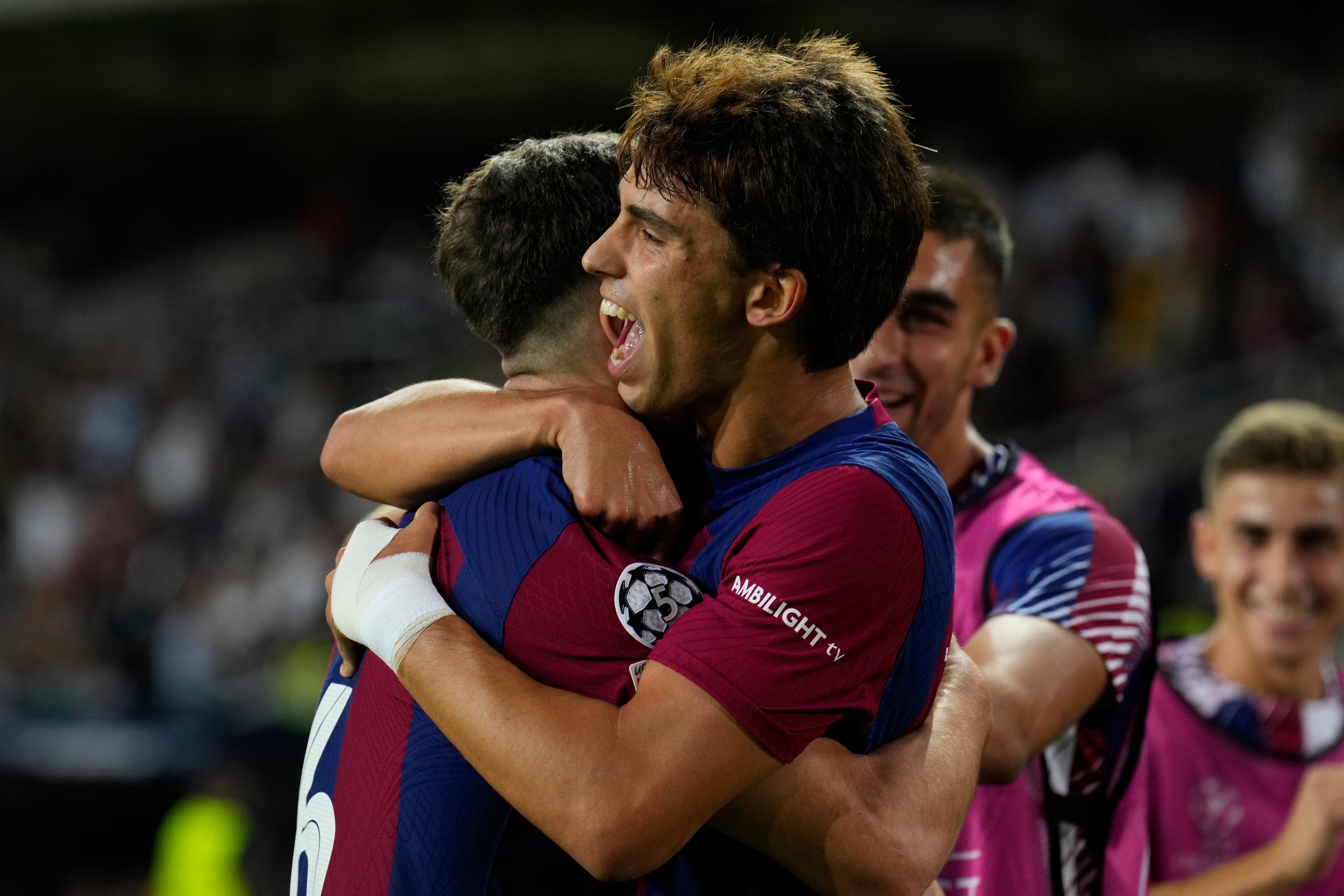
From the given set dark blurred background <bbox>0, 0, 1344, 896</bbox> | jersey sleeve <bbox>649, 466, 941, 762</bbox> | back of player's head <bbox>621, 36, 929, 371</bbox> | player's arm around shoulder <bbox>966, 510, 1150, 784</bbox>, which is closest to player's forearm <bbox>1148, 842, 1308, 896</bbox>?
player's arm around shoulder <bbox>966, 510, 1150, 784</bbox>

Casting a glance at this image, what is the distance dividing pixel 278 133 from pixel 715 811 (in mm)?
18176

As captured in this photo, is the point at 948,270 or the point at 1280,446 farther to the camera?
the point at 1280,446

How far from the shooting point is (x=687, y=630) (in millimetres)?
1935

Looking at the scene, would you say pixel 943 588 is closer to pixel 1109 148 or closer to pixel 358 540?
pixel 358 540

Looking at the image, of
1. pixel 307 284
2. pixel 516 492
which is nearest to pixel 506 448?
pixel 516 492

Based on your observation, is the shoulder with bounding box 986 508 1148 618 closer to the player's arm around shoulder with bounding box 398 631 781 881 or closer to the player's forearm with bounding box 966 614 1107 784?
the player's forearm with bounding box 966 614 1107 784

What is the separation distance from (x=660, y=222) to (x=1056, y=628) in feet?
4.15

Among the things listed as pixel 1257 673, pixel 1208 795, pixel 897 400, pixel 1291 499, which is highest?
pixel 897 400

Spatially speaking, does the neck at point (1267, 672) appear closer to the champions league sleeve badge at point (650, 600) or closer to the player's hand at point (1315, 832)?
the player's hand at point (1315, 832)

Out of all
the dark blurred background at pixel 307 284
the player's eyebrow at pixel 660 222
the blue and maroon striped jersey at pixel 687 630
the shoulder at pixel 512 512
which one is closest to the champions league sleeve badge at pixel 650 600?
the blue and maroon striped jersey at pixel 687 630

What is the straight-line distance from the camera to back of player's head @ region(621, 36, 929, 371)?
6.75 feet

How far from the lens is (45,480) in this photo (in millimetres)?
13828

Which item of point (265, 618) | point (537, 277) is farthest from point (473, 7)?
point (537, 277)

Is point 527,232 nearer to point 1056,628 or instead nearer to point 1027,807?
point 1056,628
